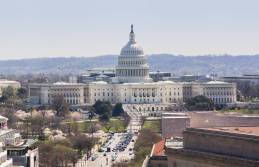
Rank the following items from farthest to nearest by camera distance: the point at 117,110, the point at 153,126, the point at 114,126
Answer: the point at 117,110 < the point at 114,126 < the point at 153,126

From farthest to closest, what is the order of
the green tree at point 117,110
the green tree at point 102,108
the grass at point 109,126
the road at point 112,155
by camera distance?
the green tree at point 117,110, the green tree at point 102,108, the grass at point 109,126, the road at point 112,155

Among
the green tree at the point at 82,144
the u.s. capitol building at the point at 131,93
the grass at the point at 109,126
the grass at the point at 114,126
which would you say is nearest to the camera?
the green tree at the point at 82,144

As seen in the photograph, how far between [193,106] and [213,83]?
41.4m

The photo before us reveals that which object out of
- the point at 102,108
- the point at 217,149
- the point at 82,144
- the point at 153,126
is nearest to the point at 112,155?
the point at 82,144

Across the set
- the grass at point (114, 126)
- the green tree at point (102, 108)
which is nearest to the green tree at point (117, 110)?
the green tree at point (102, 108)

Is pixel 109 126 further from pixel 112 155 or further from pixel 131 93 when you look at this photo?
pixel 131 93

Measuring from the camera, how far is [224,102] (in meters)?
189

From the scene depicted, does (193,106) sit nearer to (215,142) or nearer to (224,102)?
(224,102)

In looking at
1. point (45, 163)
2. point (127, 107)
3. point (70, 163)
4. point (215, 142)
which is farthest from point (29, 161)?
point (127, 107)

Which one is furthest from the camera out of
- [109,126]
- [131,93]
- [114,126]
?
[131,93]

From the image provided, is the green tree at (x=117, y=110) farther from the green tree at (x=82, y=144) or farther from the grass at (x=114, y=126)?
the green tree at (x=82, y=144)

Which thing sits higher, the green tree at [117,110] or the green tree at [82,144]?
the green tree at [82,144]

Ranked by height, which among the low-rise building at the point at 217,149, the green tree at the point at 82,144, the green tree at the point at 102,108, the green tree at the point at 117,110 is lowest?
the green tree at the point at 117,110

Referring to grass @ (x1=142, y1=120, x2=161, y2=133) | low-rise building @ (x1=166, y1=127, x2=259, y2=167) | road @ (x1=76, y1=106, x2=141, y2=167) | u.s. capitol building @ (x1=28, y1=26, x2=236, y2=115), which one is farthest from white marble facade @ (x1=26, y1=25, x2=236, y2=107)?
low-rise building @ (x1=166, y1=127, x2=259, y2=167)
